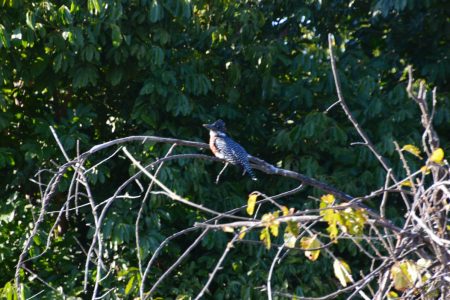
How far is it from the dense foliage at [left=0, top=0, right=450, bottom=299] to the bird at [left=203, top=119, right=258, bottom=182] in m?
0.20

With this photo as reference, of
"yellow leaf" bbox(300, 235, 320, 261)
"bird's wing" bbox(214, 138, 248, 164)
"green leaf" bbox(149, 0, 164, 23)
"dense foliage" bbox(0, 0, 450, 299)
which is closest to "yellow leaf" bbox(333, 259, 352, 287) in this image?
"yellow leaf" bbox(300, 235, 320, 261)

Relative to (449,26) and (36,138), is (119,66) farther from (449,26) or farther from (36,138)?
(449,26)

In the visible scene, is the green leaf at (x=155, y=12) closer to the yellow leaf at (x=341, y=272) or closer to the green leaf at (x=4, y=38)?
the green leaf at (x=4, y=38)

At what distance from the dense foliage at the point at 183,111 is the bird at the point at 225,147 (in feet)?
0.65

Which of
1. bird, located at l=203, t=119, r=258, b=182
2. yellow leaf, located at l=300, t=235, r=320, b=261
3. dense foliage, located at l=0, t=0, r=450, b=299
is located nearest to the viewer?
yellow leaf, located at l=300, t=235, r=320, b=261

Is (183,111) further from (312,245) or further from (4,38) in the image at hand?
(312,245)

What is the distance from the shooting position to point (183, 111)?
5.32 m

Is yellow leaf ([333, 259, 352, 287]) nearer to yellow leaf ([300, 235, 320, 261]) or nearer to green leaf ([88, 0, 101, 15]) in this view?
yellow leaf ([300, 235, 320, 261])

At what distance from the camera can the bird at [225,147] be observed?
4.95 metres

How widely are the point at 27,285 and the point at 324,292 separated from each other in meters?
1.72

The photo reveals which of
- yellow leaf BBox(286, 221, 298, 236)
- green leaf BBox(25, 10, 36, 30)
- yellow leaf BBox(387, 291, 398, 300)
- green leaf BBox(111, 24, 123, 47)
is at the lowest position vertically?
yellow leaf BBox(387, 291, 398, 300)

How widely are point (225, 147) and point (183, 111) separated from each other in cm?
38

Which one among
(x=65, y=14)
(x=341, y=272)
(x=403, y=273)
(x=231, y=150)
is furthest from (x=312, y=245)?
(x=65, y=14)

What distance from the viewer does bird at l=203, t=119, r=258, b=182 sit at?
16.2ft
